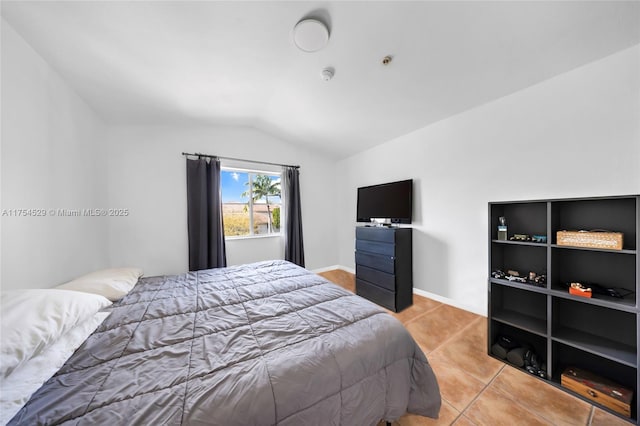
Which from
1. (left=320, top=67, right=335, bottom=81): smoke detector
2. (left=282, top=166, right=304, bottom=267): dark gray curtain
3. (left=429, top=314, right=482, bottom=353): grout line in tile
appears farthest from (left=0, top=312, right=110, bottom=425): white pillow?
(left=282, top=166, right=304, bottom=267): dark gray curtain

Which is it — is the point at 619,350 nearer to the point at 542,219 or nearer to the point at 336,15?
the point at 542,219

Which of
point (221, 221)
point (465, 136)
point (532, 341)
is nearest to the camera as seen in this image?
point (532, 341)

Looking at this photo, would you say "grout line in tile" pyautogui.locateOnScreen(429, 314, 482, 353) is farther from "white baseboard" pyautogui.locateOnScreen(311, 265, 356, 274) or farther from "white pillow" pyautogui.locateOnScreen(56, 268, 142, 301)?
"white pillow" pyautogui.locateOnScreen(56, 268, 142, 301)

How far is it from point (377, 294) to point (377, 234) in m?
0.82

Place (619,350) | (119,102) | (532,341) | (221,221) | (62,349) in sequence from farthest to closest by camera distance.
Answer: (221,221) → (119,102) → (532,341) → (619,350) → (62,349)

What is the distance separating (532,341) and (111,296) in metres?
3.41

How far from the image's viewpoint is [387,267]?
276 centimetres

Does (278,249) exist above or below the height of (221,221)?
below

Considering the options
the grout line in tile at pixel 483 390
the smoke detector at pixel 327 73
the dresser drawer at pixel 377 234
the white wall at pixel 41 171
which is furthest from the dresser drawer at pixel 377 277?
the white wall at pixel 41 171

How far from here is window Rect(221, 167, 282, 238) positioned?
355 cm

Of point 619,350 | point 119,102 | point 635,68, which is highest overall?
point 119,102

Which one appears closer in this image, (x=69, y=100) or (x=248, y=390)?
(x=248, y=390)

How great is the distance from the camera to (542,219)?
1.86 metres

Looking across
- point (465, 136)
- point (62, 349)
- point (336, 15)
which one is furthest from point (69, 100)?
point (465, 136)
